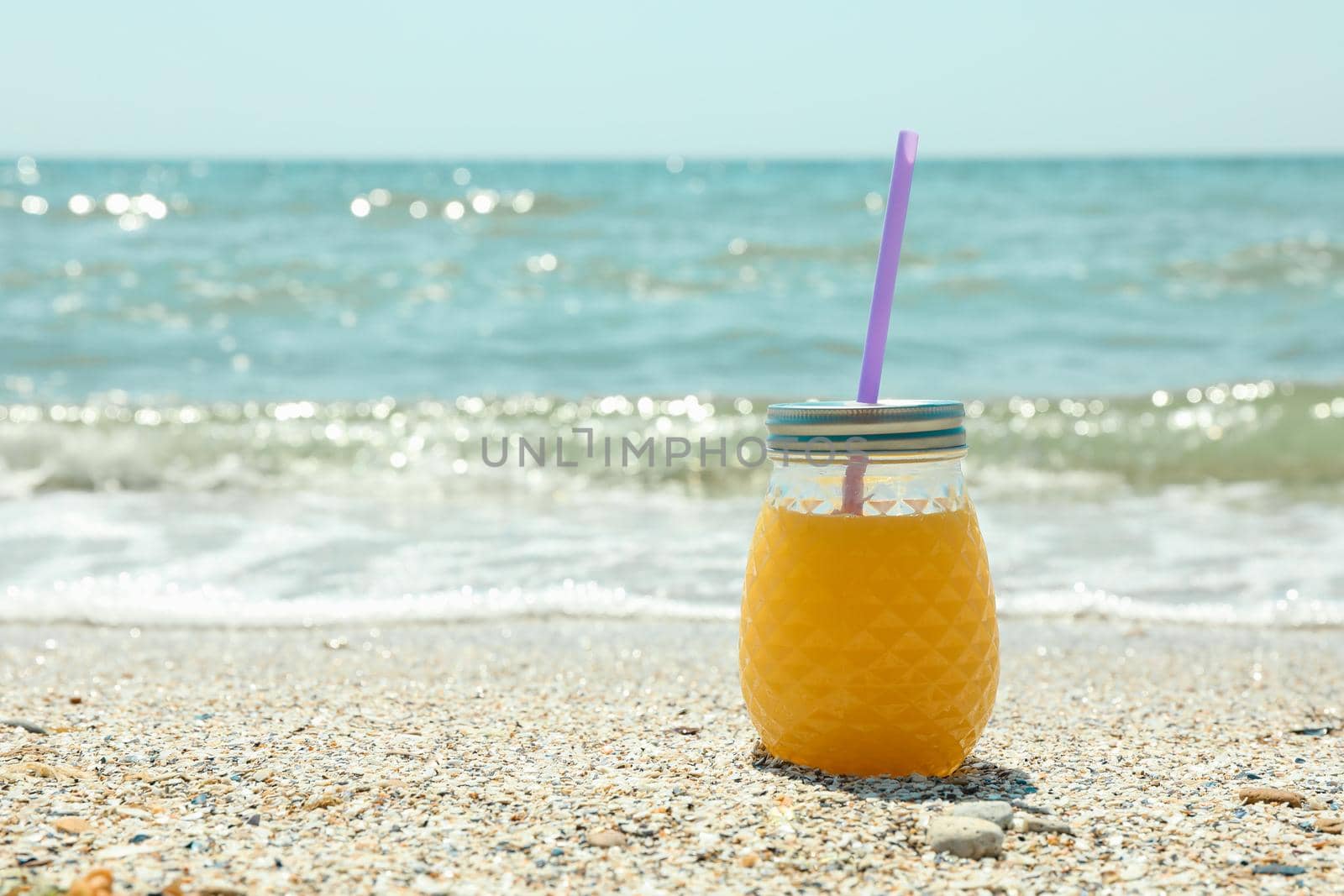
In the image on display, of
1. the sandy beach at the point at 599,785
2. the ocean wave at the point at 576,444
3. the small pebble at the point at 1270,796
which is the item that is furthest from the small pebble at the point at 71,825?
the ocean wave at the point at 576,444

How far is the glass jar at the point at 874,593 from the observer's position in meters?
1.74

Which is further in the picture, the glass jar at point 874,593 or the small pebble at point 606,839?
the glass jar at point 874,593

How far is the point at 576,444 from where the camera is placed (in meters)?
6.51

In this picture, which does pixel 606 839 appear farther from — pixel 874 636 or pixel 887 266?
pixel 887 266

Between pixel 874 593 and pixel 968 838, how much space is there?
343 mm

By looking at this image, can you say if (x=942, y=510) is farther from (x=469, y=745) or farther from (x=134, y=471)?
(x=134, y=471)

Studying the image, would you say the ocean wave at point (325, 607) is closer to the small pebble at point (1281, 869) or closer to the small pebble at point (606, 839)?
the small pebble at point (606, 839)

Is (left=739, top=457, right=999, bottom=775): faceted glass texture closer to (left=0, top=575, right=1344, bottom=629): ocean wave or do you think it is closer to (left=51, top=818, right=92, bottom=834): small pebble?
(left=51, top=818, right=92, bottom=834): small pebble

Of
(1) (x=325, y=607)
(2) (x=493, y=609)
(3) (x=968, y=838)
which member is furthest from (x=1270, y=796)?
(1) (x=325, y=607)

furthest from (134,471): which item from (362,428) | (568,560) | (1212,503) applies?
(1212,503)

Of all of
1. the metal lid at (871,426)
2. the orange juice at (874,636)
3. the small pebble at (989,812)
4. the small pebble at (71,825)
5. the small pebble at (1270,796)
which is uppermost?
the metal lid at (871,426)

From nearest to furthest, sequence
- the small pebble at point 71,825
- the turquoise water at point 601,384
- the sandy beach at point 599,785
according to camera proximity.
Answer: the sandy beach at point 599,785, the small pebble at point 71,825, the turquoise water at point 601,384

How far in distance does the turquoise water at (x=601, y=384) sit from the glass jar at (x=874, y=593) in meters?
1.83

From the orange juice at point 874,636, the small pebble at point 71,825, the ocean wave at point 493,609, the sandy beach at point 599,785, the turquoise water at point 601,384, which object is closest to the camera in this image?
the sandy beach at point 599,785
